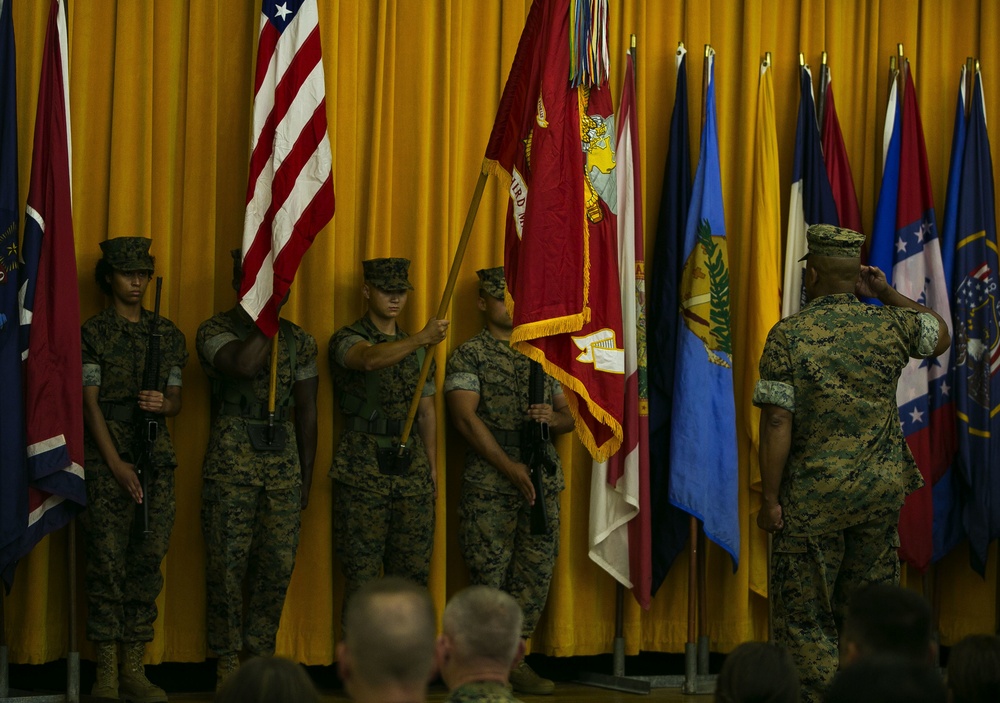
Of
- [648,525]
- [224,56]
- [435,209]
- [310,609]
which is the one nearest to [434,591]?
[310,609]

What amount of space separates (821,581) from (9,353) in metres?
3.17

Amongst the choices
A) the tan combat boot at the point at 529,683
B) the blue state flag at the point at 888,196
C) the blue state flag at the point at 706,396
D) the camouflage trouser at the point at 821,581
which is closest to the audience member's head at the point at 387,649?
the camouflage trouser at the point at 821,581

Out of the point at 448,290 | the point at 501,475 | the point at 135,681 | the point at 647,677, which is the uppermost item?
the point at 448,290

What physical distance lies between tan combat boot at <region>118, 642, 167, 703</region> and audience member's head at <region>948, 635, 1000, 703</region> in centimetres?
354

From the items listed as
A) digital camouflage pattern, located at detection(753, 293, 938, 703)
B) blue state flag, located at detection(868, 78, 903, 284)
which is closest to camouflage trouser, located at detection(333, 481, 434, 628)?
digital camouflage pattern, located at detection(753, 293, 938, 703)

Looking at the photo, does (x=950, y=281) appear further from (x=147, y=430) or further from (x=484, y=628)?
(x=484, y=628)

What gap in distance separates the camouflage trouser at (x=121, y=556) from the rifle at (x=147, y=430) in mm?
51

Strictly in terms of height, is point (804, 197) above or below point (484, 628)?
above

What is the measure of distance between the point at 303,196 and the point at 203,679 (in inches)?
88.3

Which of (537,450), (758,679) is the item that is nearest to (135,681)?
(537,450)

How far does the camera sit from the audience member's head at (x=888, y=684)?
2.02 metres

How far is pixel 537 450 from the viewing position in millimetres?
5641

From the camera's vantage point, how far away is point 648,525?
5883 millimetres

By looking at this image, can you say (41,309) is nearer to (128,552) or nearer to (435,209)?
(128,552)
